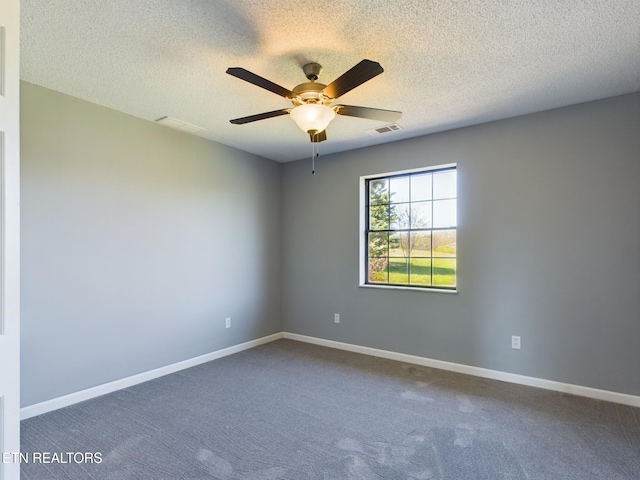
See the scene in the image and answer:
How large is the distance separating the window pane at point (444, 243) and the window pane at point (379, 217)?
64 centimetres

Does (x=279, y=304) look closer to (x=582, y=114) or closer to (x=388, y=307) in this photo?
(x=388, y=307)

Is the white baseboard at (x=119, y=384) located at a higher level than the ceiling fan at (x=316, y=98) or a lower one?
lower

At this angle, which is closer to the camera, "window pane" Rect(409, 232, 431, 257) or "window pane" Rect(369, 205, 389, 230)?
"window pane" Rect(409, 232, 431, 257)

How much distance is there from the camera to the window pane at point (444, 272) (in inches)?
151

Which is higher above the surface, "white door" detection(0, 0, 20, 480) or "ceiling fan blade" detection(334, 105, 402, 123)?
"ceiling fan blade" detection(334, 105, 402, 123)

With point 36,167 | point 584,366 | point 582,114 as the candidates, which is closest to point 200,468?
point 36,167

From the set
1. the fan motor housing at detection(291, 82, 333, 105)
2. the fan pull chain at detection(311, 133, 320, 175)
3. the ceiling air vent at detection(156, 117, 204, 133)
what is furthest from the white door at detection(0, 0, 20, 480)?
the fan pull chain at detection(311, 133, 320, 175)

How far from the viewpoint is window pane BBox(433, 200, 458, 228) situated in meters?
3.85

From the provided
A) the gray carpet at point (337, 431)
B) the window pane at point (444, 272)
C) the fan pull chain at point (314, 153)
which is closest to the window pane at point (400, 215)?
the window pane at point (444, 272)

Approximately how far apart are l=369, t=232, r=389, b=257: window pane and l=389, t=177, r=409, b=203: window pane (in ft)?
1.48

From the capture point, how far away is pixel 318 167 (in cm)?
480

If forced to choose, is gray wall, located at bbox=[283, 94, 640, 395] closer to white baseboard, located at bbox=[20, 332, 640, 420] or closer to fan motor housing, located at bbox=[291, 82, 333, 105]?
white baseboard, located at bbox=[20, 332, 640, 420]

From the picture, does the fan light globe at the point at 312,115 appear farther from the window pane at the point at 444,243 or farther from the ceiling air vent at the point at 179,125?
the window pane at the point at 444,243

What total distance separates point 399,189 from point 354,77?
2.51 metres
